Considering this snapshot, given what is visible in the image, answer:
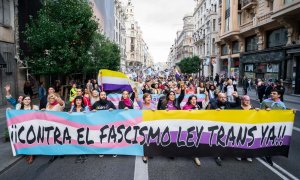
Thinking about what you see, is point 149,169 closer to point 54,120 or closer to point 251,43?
point 54,120

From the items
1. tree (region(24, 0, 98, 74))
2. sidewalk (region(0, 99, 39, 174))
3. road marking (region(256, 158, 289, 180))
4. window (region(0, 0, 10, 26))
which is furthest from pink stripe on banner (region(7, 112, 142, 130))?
window (region(0, 0, 10, 26))

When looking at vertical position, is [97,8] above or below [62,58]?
above

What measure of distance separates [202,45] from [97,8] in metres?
29.8

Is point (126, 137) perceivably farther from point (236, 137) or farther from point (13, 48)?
point (13, 48)

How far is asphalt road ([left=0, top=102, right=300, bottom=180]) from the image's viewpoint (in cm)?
496

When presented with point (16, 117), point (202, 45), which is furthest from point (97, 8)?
point (16, 117)

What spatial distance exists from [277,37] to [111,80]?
67.7ft

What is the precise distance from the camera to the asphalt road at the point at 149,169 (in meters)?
4.96

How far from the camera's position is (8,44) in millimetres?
15516

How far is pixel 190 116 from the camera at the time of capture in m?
5.63

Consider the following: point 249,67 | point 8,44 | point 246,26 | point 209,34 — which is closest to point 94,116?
point 8,44

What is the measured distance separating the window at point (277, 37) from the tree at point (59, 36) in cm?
1901

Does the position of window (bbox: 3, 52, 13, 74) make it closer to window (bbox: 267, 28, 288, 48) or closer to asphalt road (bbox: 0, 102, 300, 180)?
asphalt road (bbox: 0, 102, 300, 180)

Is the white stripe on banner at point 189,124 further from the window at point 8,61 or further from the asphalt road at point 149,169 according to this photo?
the window at point 8,61
